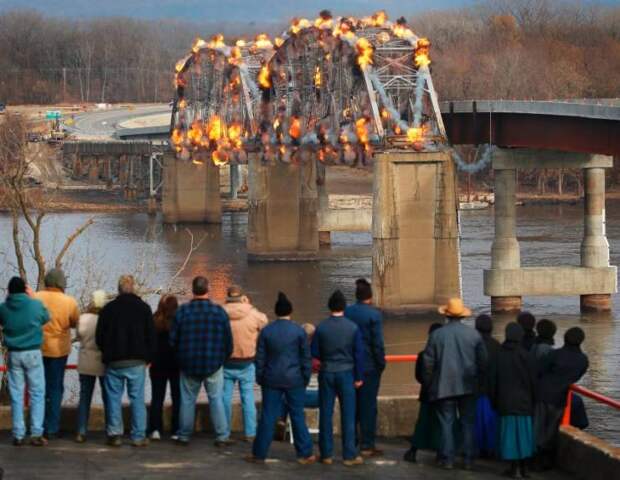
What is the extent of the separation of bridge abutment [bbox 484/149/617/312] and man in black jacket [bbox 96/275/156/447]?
127 ft

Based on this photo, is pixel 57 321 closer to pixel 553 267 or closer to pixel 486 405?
pixel 486 405

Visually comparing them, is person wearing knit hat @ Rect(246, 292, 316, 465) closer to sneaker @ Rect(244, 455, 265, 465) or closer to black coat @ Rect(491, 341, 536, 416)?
sneaker @ Rect(244, 455, 265, 465)

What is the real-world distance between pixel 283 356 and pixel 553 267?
41.7m

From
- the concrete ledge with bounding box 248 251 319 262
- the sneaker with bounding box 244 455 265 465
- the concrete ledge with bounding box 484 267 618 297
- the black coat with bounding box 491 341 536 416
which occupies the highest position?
the concrete ledge with bounding box 248 251 319 262

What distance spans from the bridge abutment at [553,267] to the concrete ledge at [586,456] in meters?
38.7

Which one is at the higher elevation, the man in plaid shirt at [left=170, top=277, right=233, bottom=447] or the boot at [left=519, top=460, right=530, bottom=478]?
the man in plaid shirt at [left=170, top=277, right=233, bottom=447]

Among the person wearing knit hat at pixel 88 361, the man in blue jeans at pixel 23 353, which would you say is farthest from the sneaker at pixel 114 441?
the man in blue jeans at pixel 23 353

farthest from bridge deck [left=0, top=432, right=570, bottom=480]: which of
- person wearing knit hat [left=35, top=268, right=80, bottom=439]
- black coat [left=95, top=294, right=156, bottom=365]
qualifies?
black coat [left=95, top=294, right=156, bottom=365]

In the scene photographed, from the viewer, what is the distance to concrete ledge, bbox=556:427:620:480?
60.5 ft

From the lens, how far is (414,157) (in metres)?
59.6

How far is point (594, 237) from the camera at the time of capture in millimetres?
60312

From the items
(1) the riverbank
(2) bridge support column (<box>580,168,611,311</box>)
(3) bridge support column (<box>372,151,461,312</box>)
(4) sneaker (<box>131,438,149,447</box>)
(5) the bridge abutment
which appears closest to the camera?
(4) sneaker (<box>131,438,149,447</box>)

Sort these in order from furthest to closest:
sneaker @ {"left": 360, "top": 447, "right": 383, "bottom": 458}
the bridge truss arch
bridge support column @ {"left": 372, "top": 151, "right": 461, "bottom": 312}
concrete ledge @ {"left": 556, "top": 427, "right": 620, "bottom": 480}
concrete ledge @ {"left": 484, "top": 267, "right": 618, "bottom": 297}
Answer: the bridge truss arch < bridge support column @ {"left": 372, "top": 151, "right": 461, "bottom": 312} < concrete ledge @ {"left": 484, "top": 267, "right": 618, "bottom": 297} < sneaker @ {"left": 360, "top": 447, "right": 383, "bottom": 458} < concrete ledge @ {"left": 556, "top": 427, "right": 620, "bottom": 480}

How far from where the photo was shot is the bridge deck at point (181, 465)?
A: 1898 centimetres
